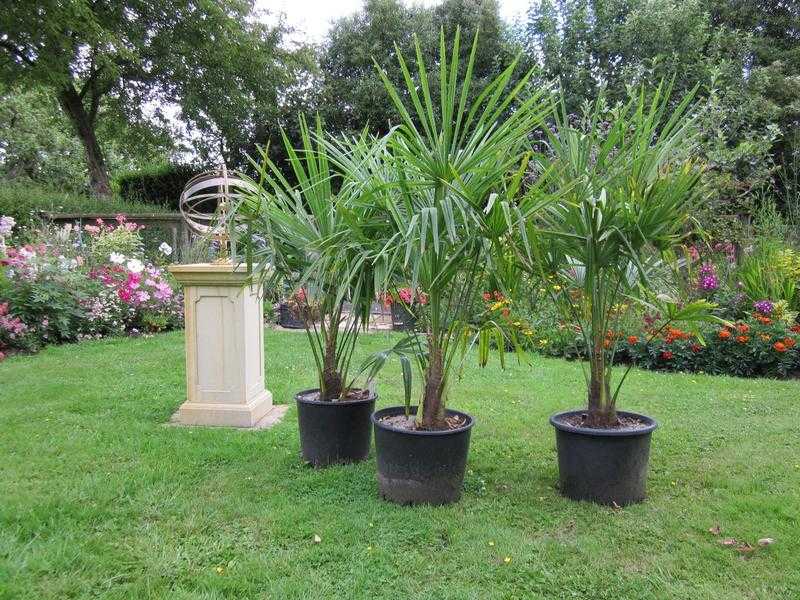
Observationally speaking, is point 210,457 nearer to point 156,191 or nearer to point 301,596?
point 301,596

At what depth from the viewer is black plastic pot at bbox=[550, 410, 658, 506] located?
2641mm

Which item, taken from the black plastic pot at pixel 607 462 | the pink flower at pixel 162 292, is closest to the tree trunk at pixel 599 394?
the black plastic pot at pixel 607 462

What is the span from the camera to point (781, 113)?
37.4 ft

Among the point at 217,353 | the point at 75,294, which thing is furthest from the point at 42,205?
the point at 217,353

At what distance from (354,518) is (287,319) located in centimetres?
638

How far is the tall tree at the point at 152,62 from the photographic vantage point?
12414 millimetres

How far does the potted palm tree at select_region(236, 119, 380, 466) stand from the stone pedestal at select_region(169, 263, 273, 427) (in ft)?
2.34

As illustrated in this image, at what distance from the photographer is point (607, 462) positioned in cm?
265

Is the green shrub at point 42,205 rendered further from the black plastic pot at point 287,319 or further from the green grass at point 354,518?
the green grass at point 354,518

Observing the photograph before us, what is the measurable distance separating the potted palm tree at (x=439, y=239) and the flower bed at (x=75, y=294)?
15.9 ft

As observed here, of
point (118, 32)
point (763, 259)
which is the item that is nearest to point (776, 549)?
point (763, 259)

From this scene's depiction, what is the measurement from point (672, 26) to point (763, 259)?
685 cm

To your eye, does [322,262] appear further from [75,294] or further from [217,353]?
[75,294]

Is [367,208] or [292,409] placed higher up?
[367,208]
